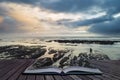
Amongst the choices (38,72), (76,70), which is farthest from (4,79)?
(76,70)

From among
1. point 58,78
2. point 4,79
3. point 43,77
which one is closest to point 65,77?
point 58,78

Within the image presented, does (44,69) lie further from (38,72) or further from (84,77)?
(84,77)

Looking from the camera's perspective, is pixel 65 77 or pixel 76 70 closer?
pixel 65 77

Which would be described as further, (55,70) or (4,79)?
(55,70)

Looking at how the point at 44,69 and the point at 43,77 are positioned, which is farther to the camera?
the point at 44,69

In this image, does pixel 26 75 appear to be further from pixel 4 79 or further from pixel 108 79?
pixel 108 79

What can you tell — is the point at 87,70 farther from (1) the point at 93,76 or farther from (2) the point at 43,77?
(2) the point at 43,77

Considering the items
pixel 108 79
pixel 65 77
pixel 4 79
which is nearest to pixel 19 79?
pixel 4 79
